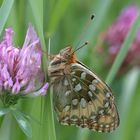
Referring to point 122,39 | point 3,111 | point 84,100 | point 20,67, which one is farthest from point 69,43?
point 3,111

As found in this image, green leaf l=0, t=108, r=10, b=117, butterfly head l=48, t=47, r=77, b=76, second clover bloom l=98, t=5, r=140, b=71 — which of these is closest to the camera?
green leaf l=0, t=108, r=10, b=117

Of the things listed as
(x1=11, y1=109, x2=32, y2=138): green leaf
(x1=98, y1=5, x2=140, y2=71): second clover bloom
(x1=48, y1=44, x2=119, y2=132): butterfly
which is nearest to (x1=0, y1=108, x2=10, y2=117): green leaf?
Result: (x1=11, y1=109, x2=32, y2=138): green leaf

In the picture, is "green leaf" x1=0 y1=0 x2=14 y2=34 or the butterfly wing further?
the butterfly wing

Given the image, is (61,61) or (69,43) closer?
(61,61)

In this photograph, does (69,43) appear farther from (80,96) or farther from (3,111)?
(3,111)

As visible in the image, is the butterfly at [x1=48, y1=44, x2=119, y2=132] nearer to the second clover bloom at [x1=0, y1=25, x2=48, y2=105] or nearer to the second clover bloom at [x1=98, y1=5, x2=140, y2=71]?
the second clover bloom at [x1=0, y1=25, x2=48, y2=105]

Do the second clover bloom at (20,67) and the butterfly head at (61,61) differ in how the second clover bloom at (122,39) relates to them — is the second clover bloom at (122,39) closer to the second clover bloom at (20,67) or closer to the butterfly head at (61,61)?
the butterfly head at (61,61)

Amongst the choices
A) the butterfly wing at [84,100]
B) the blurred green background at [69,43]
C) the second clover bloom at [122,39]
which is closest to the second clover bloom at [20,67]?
the blurred green background at [69,43]
